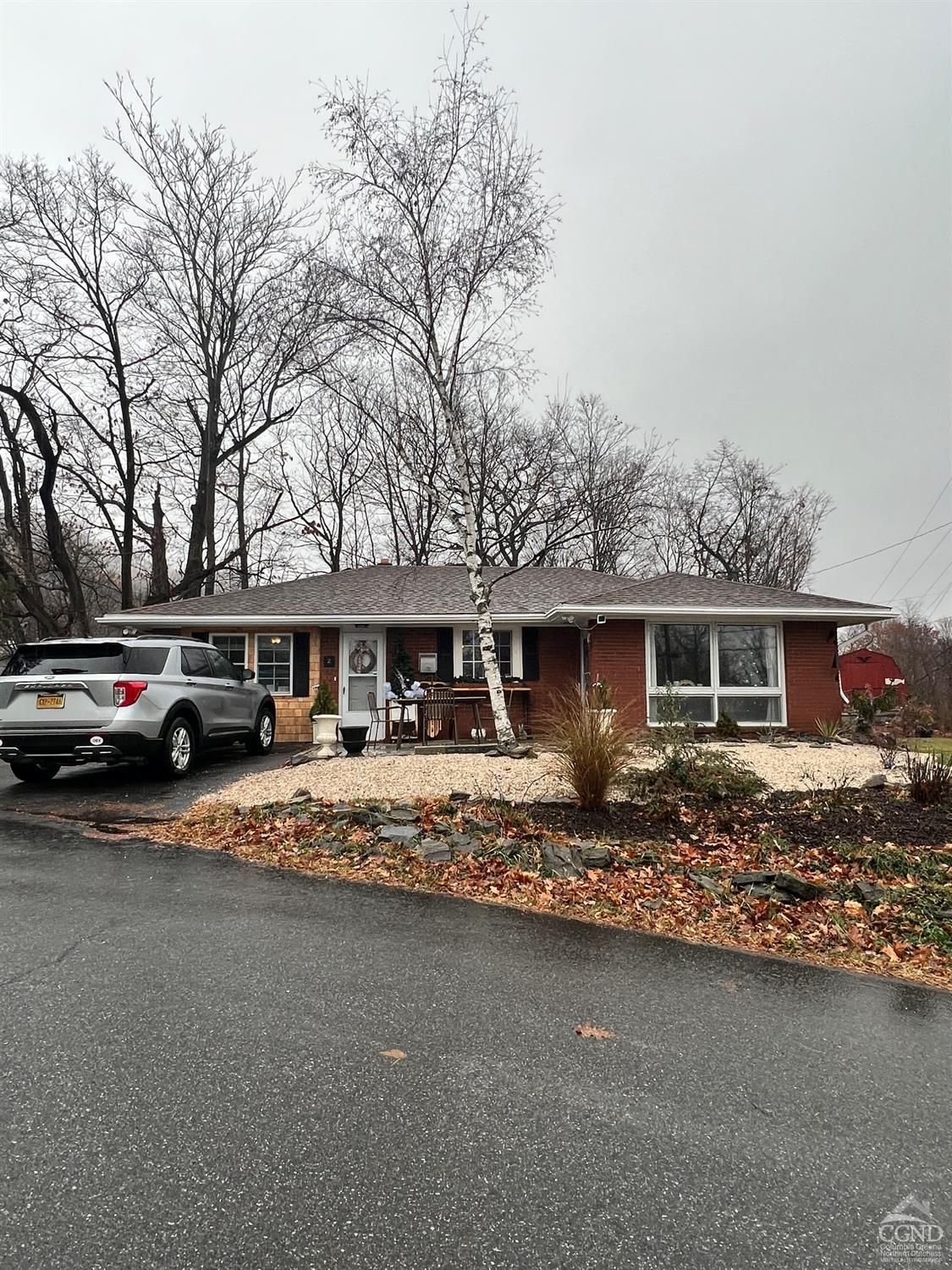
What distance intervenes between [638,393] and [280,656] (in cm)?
1665

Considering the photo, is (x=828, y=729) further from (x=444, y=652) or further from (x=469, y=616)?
(x=444, y=652)

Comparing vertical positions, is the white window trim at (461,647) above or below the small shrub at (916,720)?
above

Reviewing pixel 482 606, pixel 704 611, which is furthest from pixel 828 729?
pixel 482 606

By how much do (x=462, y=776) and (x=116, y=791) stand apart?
4.26 meters

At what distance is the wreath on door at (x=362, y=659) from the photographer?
1470 centimetres

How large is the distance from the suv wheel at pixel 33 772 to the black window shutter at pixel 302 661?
5.64m

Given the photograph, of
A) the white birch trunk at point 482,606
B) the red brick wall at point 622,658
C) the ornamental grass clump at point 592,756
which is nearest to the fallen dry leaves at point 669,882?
the ornamental grass clump at point 592,756

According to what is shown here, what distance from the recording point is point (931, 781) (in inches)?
257

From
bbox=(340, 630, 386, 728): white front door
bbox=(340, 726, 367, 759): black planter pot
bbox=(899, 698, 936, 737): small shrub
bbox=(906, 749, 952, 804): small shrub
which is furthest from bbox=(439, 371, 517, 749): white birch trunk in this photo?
bbox=(899, 698, 936, 737): small shrub

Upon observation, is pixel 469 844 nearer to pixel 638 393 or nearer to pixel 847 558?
pixel 638 393

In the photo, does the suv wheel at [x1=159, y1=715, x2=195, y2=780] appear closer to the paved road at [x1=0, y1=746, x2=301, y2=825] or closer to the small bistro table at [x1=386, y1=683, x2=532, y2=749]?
the paved road at [x1=0, y1=746, x2=301, y2=825]

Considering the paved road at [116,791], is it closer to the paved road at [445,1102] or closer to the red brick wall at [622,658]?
the paved road at [445,1102]

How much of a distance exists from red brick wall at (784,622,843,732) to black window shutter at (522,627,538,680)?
495 centimetres

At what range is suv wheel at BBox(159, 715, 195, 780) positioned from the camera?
8.49 meters
